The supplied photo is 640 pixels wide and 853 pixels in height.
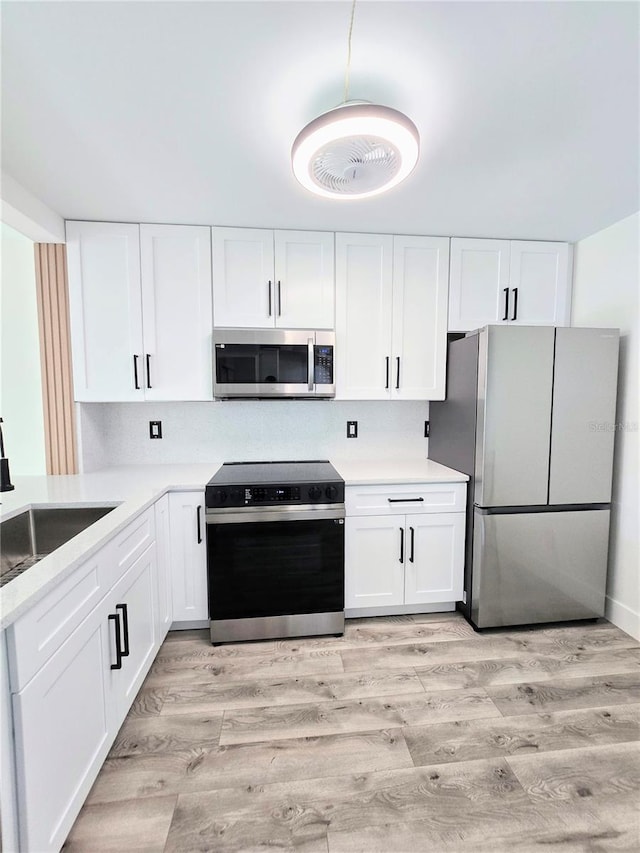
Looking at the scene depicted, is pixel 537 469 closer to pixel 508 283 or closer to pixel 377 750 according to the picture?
pixel 508 283

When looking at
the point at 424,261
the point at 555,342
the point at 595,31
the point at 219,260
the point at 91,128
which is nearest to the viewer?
the point at 595,31

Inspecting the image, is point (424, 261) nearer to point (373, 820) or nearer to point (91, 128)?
point (91, 128)

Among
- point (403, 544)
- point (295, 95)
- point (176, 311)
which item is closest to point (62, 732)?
point (403, 544)

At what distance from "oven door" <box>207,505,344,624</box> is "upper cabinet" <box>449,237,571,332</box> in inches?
64.3

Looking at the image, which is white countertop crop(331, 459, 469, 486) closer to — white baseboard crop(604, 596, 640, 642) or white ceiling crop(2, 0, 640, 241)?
white baseboard crop(604, 596, 640, 642)

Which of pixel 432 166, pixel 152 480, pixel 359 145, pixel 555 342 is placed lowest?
pixel 152 480

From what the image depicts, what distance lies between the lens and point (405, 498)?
225 cm

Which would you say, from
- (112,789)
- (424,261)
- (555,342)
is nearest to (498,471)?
(555,342)

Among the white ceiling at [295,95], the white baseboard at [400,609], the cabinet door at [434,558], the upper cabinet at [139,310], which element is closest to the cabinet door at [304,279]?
the white ceiling at [295,95]

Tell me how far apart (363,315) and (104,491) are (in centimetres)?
184

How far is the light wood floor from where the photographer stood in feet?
3.92

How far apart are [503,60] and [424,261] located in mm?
1313

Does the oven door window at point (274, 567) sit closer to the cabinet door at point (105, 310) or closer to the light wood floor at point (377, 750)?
the light wood floor at point (377, 750)

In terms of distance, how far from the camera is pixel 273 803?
1.28m
